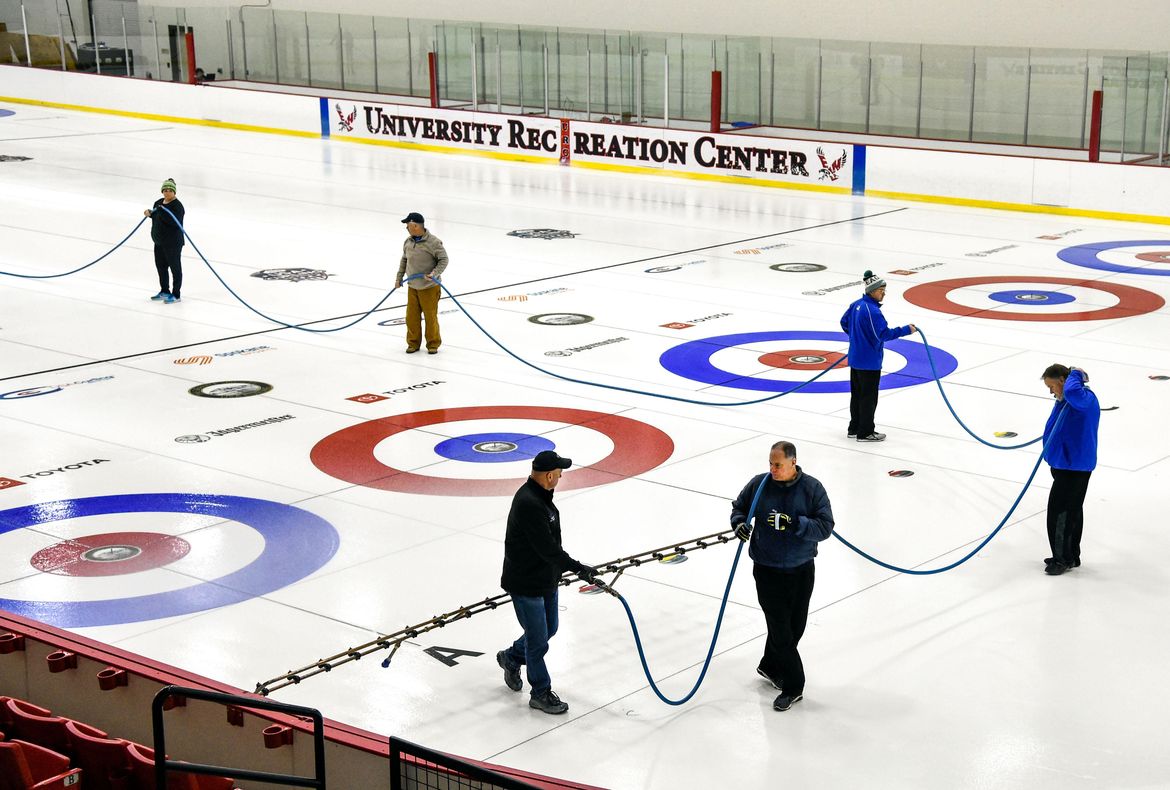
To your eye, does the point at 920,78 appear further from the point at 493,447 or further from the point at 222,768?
the point at 222,768

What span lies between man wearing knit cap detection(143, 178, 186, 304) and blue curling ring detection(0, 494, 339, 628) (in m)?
7.31

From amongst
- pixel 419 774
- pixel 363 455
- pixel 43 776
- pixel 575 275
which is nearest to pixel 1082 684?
pixel 419 774

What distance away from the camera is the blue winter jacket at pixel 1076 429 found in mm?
9820

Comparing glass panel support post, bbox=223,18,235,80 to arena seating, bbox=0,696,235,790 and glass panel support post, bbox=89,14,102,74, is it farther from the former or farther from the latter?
arena seating, bbox=0,696,235,790

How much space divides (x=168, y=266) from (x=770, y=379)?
8.43 metres

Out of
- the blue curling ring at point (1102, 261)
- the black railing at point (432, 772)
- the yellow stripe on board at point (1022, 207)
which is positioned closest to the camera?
the black railing at point (432, 772)

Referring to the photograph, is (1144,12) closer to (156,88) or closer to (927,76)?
(927,76)

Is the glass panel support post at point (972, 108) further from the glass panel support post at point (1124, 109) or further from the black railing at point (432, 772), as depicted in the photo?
the black railing at point (432, 772)

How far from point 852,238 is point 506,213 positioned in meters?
6.22

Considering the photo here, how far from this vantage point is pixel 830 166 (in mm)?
28359

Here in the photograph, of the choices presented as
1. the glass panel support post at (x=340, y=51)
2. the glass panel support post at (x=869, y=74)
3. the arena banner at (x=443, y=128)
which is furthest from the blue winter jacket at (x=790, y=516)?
the glass panel support post at (x=340, y=51)

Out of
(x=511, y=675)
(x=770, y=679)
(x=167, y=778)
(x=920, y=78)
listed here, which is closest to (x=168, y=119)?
(x=920, y=78)

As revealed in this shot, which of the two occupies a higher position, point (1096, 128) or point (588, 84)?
point (588, 84)

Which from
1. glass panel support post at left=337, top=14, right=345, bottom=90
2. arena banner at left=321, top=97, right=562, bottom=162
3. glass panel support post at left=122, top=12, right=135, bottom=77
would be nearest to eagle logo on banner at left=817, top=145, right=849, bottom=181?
arena banner at left=321, top=97, right=562, bottom=162
